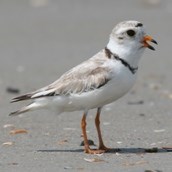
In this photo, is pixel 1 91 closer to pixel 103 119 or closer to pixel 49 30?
pixel 103 119

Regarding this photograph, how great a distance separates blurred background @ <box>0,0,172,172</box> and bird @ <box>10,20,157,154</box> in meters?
0.51

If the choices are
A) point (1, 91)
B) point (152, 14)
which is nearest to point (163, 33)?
point (152, 14)

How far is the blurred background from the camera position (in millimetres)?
8211

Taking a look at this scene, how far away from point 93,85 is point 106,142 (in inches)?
39.3

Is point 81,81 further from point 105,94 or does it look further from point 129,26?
point 129,26

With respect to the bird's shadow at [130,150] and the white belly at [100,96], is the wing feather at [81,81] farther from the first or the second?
the bird's shadow at [130,150]

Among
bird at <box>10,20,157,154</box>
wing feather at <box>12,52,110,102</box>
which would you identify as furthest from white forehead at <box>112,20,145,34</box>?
wing feather at <box>12,52,110,102</box>

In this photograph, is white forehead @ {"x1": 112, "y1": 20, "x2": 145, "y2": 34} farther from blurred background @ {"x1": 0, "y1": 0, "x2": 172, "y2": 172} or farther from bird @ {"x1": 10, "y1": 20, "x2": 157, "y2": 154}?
blurred background @ {"x1": 0, "y1": 0, "x2": 172, "y2": 172}

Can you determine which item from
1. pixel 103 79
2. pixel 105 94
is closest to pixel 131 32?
pixel 103 79

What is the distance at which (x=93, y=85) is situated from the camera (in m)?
7.27

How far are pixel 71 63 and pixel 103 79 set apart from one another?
21.2 feet

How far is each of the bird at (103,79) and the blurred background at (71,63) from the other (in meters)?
0.51

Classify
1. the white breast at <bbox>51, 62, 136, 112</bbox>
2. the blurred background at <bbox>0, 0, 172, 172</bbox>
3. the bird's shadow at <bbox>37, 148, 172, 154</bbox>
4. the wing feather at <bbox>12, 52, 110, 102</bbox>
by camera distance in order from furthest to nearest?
the blurred background at <bbox>0, 0, 172, 172</bbox> < the bird's shadow at <bbox>37, 148, 172, 154</bbox> < the wing feather at <bbox>12, 52, 110, 102</bbox> < the white breast at <bbox>51, 62, 136, 112</bbox>

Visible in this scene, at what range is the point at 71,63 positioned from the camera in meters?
13.6
